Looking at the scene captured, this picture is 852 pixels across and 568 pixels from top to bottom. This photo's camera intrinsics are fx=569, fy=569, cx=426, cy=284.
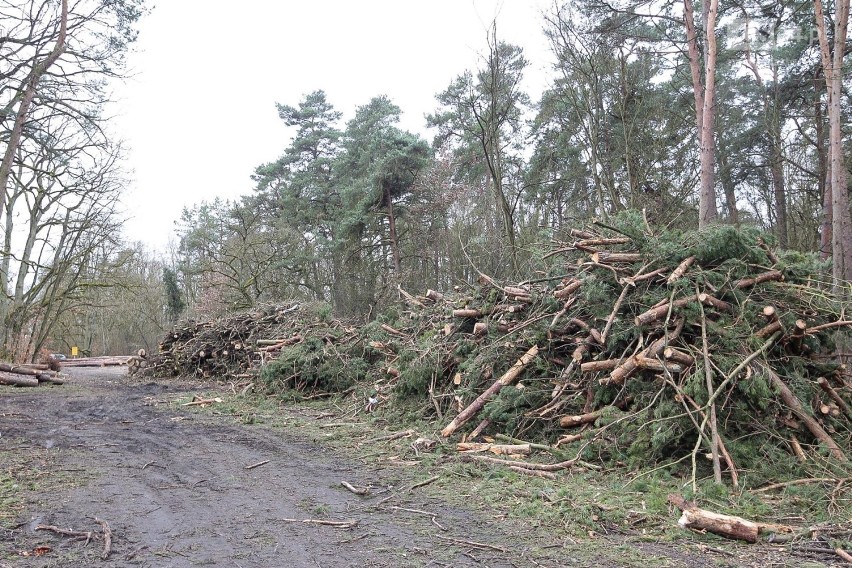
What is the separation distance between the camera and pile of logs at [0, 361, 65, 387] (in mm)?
14533

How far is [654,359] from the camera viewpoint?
581 cm

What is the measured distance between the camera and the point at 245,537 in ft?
12.8

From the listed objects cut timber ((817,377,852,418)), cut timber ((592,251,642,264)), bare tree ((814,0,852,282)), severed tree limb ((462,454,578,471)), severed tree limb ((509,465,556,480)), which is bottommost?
severed tree limb ((509,465,556,480))

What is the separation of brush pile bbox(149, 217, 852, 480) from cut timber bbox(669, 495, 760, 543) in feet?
3.12

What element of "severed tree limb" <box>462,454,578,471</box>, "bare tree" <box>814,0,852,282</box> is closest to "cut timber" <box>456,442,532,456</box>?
"severed tree limb" <box>462,454,578,471</box>

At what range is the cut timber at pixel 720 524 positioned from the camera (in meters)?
3.75

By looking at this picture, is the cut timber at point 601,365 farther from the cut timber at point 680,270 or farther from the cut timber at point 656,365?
the cut timber at point 680,270

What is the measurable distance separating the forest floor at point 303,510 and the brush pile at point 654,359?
0.87 meters

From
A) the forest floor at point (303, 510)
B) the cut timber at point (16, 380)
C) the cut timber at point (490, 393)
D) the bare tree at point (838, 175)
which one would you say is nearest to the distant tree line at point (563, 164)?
the bare tree at point (838, 175)

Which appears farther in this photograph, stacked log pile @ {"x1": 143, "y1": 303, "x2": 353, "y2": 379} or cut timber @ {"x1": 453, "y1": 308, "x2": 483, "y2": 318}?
stacked log pile @ {"x1": 143, "y1": 303, "x2": 353, "y2": 379}

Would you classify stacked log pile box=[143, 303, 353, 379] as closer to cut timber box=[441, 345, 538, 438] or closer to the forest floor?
the forest floor

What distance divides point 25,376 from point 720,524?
16.9m

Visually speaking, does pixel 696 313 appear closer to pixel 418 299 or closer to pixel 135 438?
pixel 418 299

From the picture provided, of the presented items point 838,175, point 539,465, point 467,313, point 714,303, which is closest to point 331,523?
point 539,465
